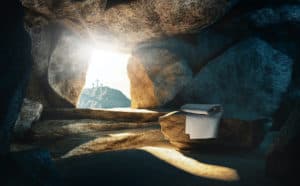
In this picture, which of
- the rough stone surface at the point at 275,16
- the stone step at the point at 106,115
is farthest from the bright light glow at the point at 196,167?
the rough stone surface at the point at 275,16

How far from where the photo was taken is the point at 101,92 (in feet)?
77.4

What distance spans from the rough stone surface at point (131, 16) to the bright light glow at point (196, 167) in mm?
4231

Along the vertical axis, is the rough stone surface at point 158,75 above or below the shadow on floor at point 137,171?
above

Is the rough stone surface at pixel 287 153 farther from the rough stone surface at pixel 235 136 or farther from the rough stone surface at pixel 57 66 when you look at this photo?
the rough stone surface at pixel 57 66

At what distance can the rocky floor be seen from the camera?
9.30 feet

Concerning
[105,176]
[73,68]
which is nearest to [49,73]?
[73,68]

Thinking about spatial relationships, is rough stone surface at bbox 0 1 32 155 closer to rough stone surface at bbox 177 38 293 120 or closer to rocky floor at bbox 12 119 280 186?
rocky floor at bbox 12 119 280 186

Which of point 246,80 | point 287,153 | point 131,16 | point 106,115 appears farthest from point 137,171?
point 131,16

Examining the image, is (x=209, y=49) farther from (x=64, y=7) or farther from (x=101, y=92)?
(x=101, y=92)

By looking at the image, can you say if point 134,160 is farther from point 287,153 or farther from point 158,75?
point 158,75

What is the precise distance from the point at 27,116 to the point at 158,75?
3.91 metres

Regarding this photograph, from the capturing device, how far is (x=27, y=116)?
5.71m

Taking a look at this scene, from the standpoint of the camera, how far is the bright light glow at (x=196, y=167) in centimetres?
301

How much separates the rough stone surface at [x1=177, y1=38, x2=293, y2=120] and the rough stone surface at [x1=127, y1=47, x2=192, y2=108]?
0.41 metres
